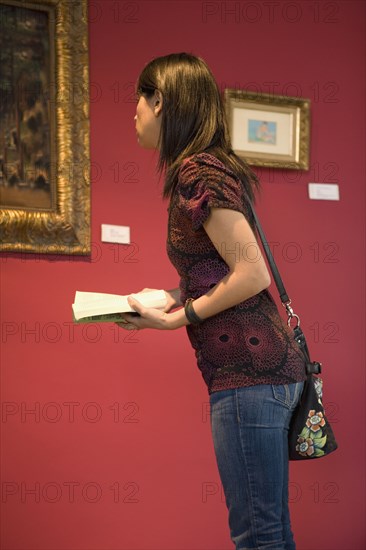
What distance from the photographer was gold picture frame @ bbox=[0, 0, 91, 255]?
255cm

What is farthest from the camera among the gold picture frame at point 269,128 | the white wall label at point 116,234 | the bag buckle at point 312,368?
the gold picture frame at point 269,128

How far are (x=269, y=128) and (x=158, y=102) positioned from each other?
1.49 metres

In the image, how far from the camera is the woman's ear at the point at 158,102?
1502 mm

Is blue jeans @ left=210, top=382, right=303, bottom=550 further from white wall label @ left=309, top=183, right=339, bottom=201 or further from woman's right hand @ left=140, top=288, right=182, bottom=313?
white wall label @ left=309, top=183, right=339, bottom=201

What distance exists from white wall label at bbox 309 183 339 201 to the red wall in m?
0.04

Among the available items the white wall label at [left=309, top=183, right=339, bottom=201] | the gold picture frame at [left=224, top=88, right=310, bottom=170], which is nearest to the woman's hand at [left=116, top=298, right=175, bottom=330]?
the gold picture frame at [left=224, top=88, right=310, bottom=170]

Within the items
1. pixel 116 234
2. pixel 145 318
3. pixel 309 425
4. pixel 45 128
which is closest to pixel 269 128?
pixel 116 234

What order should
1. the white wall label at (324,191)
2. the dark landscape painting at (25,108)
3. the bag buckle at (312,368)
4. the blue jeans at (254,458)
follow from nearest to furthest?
the blue jeans at (254,458)
the bag buckle at (312,368)
the dark landscape painting at (25,108)
the white wall label at (324,191)

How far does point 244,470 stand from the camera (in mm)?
1358

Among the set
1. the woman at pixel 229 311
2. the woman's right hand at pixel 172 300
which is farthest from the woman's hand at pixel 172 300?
the woman at pixel 229 311

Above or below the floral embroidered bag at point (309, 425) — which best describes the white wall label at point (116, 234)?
above

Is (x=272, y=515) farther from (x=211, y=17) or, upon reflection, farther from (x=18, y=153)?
(x=211, y=17)

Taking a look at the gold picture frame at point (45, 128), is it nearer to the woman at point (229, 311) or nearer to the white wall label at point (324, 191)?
the white wall label at point (324, 191)

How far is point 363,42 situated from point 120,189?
1.36 m
